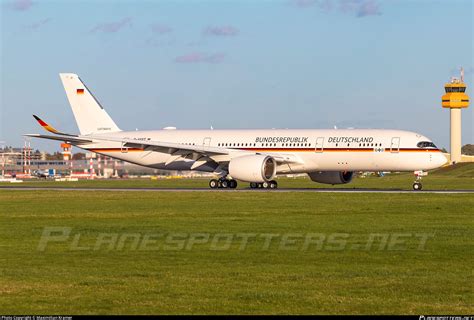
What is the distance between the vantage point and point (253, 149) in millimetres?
64625

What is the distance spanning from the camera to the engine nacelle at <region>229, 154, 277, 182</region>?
5922cm

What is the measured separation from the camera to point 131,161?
71000mm

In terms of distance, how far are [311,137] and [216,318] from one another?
49.1 m

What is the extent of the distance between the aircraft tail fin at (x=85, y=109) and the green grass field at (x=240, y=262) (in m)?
34.3

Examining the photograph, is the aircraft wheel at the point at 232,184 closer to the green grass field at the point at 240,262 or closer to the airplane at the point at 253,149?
the airplane at the point at 253,149

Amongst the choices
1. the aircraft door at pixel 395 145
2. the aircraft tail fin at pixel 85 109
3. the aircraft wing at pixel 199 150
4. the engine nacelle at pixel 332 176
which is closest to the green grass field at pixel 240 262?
the aircraft door at pixel 395 145

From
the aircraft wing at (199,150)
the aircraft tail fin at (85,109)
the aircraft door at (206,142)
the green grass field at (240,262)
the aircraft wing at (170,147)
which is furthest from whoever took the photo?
the aircraft tail fin at (85,109)

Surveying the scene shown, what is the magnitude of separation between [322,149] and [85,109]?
2286 centimetres

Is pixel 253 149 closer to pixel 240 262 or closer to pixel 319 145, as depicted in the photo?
pixel 319 145

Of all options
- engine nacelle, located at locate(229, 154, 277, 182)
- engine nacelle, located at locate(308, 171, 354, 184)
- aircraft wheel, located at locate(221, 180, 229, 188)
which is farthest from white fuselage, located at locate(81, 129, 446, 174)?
engine nacelle, located at locate(308, 171, 354, 184)

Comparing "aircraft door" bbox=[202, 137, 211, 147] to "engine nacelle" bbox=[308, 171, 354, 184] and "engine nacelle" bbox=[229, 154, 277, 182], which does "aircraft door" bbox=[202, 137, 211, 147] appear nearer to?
"engine nacelle" bbox=[229, 154, 277, 182]

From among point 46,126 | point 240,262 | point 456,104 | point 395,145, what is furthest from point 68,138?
point 456,104

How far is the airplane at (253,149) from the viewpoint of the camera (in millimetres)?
59531

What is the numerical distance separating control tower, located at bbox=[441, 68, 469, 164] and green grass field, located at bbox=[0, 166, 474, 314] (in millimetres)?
151076
